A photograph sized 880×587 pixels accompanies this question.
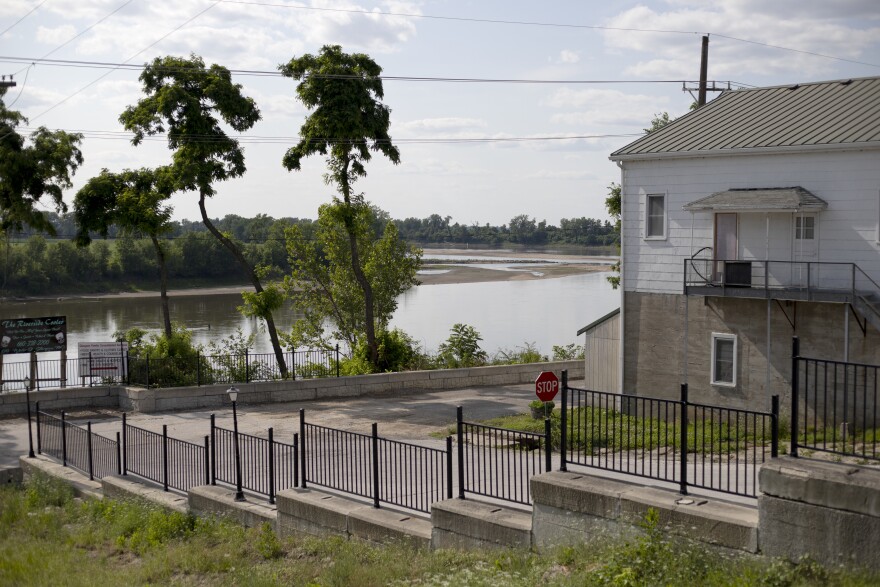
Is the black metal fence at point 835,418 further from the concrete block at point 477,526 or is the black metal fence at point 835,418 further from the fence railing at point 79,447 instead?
the fence railing at point 79,447

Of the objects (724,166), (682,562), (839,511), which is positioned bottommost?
(682,562)

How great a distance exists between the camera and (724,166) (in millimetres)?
21625

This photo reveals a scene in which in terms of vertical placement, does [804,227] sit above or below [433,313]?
above

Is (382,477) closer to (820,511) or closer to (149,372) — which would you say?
(820,511)

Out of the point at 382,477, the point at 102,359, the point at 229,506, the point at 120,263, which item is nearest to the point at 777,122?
the point at 382,477

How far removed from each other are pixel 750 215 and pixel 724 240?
87cm

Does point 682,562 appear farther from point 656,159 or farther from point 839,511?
point 656,159

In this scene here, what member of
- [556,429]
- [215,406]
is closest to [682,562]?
[556,429]

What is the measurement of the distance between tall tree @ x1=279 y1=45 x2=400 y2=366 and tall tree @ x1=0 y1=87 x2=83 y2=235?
7044mm

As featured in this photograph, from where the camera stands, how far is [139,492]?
15430mm

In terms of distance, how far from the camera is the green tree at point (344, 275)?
42.8 metres

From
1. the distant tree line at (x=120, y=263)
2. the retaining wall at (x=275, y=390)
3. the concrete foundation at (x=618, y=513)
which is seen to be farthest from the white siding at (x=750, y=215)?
the distant tree line at (x=120, y=263)

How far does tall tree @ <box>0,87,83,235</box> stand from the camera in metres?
28.3

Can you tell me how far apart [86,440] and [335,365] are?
12033mm
